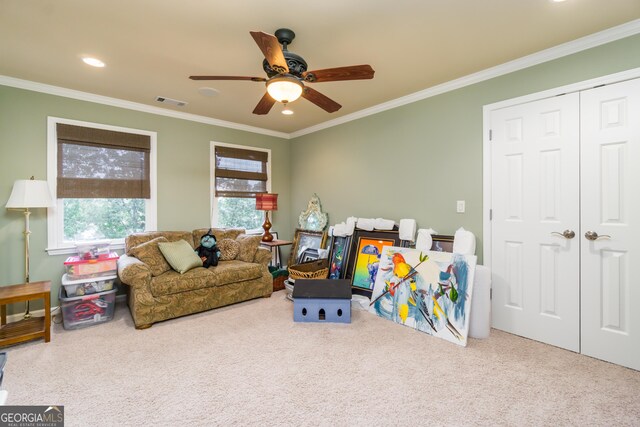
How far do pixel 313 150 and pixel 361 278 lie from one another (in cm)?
239

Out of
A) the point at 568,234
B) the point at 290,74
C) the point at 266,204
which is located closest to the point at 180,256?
the point at 266,204

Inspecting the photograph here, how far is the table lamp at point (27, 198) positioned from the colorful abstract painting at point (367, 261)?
3.53 m

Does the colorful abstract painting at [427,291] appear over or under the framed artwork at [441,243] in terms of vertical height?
under

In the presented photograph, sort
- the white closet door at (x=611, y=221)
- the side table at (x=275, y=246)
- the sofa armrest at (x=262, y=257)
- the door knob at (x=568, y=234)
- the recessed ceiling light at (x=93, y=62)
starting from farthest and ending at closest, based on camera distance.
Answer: the side table at (x=275, y=246) → the sofa armrest at (x=262, y=257) → the recessed ceiling light at (x=93, y=62) → the door knob at (x=568, y=234) → the white closet door at (x=611, y=221)

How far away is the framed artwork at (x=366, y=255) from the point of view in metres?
3.74

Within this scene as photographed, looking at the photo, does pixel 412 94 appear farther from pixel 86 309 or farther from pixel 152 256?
pixel 86 309

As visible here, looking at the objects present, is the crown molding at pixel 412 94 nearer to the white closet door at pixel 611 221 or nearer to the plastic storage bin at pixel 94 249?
the white closet door at pixel 611 221

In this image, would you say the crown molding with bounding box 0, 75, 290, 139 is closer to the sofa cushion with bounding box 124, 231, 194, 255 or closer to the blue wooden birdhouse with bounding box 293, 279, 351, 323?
the sofa cushion with bounding box 124, 231, 194, 255

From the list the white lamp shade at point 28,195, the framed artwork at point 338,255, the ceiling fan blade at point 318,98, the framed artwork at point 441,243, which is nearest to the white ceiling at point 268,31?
the ceiling fan blade at point 318,98

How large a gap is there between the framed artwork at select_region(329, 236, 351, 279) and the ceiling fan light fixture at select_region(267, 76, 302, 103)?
2.43 m

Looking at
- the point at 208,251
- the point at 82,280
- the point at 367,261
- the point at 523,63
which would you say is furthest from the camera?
the point at 367,261

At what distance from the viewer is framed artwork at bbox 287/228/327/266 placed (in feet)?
15.1

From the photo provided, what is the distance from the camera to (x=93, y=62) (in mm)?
2762

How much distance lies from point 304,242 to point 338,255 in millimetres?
821
